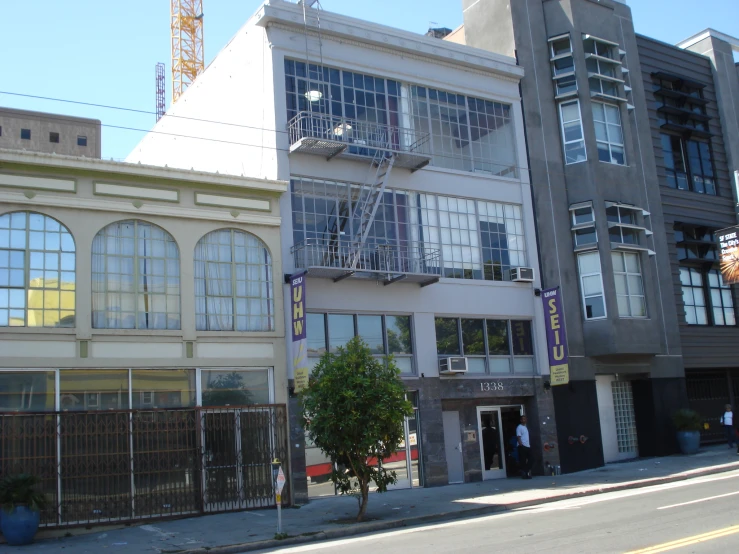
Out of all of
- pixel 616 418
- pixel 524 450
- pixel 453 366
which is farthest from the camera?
pixel 616 418

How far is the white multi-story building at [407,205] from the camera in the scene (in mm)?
22047

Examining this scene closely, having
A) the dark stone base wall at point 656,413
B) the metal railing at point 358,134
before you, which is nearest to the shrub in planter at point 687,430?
the dark stone base wall at point 656,413

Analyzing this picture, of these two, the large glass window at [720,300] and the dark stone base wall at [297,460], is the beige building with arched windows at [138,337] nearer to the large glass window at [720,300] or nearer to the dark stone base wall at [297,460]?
the dark stone base wall at [297,460]

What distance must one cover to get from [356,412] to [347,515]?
2783mm

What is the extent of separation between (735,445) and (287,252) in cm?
1850

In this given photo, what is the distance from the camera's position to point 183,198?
19969mm

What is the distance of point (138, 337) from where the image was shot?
18641mm

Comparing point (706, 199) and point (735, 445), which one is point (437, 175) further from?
point (735, 445)

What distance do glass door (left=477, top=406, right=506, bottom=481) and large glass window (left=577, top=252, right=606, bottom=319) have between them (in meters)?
4.86

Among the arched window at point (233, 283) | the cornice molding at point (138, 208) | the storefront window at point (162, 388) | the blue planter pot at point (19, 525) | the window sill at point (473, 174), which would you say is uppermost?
the window sill at point (473, 174)

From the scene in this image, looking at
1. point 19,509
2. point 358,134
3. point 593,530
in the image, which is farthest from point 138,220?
point 593,530

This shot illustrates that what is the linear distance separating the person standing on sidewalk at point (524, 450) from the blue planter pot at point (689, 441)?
21.7ft

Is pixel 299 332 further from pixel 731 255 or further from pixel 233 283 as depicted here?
pixel 731 255

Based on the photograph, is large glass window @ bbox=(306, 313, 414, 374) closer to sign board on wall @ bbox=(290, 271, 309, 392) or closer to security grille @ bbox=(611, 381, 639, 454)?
sign board on wall @ bbox=(290, 271, 309, 392)
